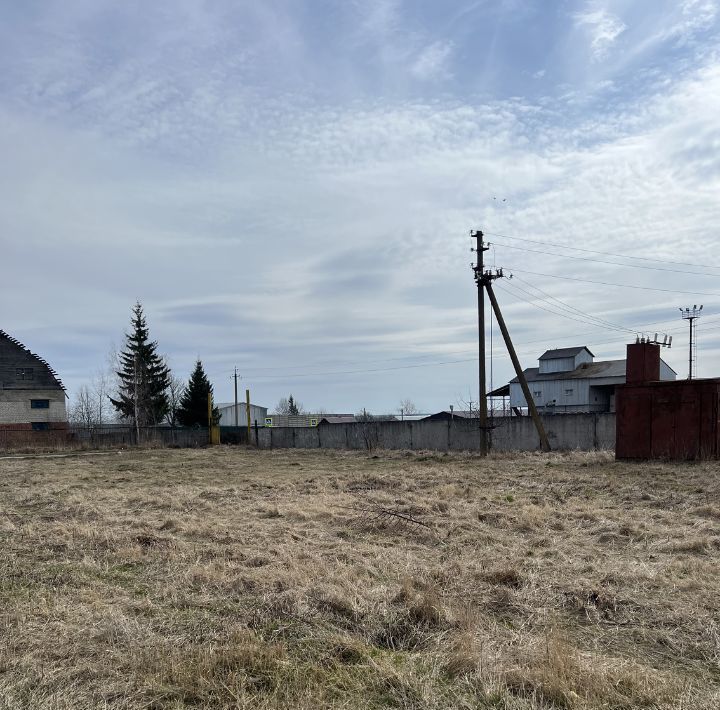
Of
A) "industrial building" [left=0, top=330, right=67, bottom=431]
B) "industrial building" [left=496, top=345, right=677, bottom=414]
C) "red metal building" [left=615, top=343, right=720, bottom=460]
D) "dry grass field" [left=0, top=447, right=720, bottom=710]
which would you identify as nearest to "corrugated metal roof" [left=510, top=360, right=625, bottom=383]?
"industrial building" [left=496, top=345, right=677, bottom=414]

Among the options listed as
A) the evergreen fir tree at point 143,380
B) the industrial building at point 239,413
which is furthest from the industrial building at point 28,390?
the industrial building at point 239,413

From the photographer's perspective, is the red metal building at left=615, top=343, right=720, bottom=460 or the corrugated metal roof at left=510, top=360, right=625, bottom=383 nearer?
the red metal building at left=615, top=343, right=720, bottom=460

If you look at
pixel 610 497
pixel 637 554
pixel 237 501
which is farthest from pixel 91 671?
pixel 610 497

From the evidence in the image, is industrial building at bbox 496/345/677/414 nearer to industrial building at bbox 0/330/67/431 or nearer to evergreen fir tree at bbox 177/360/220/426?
evergreen fir tree at bbox 177/360/220/426

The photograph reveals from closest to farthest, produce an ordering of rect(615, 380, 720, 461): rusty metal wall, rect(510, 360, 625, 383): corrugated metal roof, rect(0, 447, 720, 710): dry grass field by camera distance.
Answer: rect(0, 447, 720, 710): dry grass field
rect(615, 380, 720, 461): rusty metal wall
rect(510, 360, 625, 383): corrugated metal roof

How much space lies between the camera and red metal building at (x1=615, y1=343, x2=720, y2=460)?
687 inches

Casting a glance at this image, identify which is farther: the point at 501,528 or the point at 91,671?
the point at 501,528

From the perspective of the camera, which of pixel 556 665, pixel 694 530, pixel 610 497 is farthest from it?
pixel 610 497

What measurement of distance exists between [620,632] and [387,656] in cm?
170

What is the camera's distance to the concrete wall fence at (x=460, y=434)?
86.0 ft

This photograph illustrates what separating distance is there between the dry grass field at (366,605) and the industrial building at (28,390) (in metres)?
38.6

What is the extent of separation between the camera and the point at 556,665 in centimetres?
348

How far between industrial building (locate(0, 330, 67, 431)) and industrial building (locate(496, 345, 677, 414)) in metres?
32.4

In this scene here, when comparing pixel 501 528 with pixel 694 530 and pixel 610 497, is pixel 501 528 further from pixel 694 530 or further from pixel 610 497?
pixel 610 497
